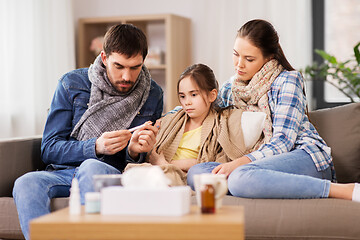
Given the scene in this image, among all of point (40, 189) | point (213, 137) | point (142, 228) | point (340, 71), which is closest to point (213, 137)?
point (213, 137)

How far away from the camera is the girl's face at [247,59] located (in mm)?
2180

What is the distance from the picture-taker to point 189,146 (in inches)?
85.5

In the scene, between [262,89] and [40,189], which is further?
[262,89]

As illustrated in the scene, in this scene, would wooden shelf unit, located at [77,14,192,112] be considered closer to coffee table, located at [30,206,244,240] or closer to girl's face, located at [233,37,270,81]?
girl's face, located at [233,37,270,81]

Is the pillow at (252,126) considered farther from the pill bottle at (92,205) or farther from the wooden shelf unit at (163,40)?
the wooden shelf unit at (163,40)

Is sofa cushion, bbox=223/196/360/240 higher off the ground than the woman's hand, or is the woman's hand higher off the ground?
the woman's hand

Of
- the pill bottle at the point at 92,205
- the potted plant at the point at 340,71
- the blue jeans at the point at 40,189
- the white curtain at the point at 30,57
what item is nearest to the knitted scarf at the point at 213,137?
the blue jeans at the point at 40,189

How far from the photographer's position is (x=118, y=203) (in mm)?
1249

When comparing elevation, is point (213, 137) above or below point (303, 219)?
above

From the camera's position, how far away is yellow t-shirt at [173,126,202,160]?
216 cm

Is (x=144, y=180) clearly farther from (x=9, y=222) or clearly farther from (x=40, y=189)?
(x=9, y=222)

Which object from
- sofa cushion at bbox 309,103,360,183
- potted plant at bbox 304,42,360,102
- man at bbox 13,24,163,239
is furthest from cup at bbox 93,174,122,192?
→ potted plant at bbox 304,42,360,102

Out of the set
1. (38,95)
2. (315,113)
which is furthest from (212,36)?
(315,113)

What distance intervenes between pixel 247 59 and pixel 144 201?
1138 mm
